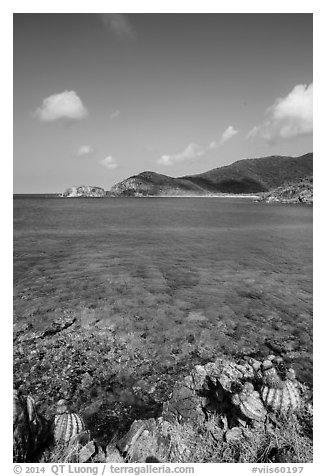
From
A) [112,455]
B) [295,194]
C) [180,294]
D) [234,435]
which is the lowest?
[112,455]

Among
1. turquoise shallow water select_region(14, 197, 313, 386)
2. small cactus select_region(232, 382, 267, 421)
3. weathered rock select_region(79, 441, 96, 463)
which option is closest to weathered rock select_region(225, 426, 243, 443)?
small cactus select_region(232, 382, 267, 421)

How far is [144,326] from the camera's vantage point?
480 inches

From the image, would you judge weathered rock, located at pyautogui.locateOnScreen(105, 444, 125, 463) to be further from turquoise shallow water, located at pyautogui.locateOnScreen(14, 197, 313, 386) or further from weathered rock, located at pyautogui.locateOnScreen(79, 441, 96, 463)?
→ turquoise shallow water, located at pyautogui.locateOnScreen(14, 197, 313, 386)

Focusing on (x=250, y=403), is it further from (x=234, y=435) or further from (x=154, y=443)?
(x=154, y=443)

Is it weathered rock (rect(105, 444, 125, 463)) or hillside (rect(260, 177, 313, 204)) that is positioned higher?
hillside (rect(260, 177, 313, 204))

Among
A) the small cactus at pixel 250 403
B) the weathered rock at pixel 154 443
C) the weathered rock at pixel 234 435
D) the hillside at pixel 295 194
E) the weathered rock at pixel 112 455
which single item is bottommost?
the weathered rock at pixel 112 455

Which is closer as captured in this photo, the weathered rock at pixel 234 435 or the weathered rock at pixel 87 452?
the weathered rock at pixel 87 452

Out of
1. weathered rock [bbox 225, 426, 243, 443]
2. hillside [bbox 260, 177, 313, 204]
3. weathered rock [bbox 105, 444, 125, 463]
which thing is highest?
hillside [bbox 260, 177, 313, 204]

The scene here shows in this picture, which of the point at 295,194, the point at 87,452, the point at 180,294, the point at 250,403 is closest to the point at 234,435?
the point at 250,403

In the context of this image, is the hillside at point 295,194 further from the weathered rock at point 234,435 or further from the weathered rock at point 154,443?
the weathered rock at point 154,443

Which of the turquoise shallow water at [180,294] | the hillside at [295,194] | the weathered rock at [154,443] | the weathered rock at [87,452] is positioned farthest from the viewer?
the hillside at [295,194]

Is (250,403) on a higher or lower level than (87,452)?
higher

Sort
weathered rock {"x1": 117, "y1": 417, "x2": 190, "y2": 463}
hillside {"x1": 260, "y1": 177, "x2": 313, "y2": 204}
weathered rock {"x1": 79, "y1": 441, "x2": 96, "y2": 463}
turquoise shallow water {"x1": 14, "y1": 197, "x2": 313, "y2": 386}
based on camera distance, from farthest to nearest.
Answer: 1. hillside {"x1": 260, "y1": 177, "x2": 313, "y2": 204}
2. turquoise shallow water {"x1": 14, "y1": 197, "x2": 313, "y2": 386}
3. weathered rock {"x1": 117, "y1": 417, "x2": 190, "y2": 463}
4. weathered rock {"x1": 79, "y1": 441, "x2": 96, "y2": 463}

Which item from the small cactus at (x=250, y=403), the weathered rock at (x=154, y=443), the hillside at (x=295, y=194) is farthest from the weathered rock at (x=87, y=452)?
the hillside at (x=295, y=194)
